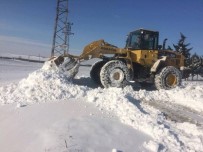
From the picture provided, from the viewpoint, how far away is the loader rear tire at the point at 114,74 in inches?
508

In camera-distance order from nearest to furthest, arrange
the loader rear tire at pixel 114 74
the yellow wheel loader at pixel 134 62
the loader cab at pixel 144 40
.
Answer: the loader rear tire at pixel 114 74 < the yellow wheel loader at pixel 134 62 < the loader cab at pixel 144 40

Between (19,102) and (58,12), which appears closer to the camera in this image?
(19,102)

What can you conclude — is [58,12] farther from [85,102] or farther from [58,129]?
[58,129]

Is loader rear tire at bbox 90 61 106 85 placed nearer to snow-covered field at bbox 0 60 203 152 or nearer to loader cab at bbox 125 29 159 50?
loader cab at bbox 125 29 159 50

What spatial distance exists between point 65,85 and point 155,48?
5.80m

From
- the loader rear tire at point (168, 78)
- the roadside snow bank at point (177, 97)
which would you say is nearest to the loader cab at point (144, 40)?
the loader rear tire at point (168, 78)

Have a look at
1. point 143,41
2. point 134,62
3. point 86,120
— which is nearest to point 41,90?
point 86,120

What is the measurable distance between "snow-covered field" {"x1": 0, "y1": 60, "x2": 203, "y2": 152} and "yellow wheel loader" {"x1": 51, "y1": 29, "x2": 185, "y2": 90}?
52.3 inches

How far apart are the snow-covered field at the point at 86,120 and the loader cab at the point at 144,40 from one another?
3.19 metres

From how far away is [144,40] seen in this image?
14.6 meters

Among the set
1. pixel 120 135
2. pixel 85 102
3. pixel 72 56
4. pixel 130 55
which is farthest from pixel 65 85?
pixel 130 55

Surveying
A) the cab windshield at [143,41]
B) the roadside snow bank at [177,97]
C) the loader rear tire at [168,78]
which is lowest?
the roadside snow bank at [177,97]

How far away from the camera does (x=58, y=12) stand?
86.6ft

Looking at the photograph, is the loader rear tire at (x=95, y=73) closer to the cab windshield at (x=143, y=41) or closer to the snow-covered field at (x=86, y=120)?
the cab windshield at (x=143, y=41)
